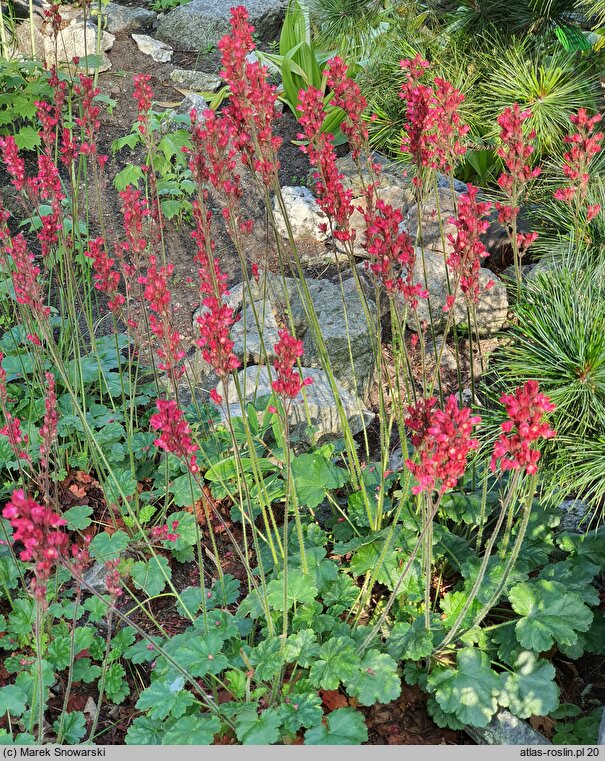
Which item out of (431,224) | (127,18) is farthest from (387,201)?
(127,18)

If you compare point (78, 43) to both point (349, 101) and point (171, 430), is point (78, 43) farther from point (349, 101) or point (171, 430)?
point (171, 430)

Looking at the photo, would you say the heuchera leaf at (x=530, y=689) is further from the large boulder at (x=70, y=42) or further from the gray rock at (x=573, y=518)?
the large boulder at (x=70, y=42)

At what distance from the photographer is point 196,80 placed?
6711 mm

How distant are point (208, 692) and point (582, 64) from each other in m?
4.32

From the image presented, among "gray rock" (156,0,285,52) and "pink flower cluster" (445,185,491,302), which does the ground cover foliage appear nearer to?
"pink flower cluster" (445,185,491,302)

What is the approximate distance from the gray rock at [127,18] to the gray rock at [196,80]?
983 millimetres

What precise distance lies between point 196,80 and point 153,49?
2.66 feet

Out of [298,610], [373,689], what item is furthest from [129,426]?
[373,689]

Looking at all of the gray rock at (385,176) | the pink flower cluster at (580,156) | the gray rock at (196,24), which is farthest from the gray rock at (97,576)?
the gray rock at (196,24)

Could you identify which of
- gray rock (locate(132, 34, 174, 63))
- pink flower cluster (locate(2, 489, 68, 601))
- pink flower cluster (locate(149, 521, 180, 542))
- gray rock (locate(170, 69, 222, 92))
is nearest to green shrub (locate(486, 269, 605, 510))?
pink flower cluster (locate(149, 521, 180, 542))

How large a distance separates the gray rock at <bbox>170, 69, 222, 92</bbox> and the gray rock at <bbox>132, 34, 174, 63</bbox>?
14.7 inches

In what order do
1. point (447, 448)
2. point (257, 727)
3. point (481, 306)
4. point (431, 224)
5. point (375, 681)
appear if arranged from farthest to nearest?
point (431, 224), point (481, 306), point (375, 681), point (257, 727), point (447, 448)

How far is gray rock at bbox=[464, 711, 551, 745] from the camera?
2.10 metres

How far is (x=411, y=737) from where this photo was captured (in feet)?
7.13
